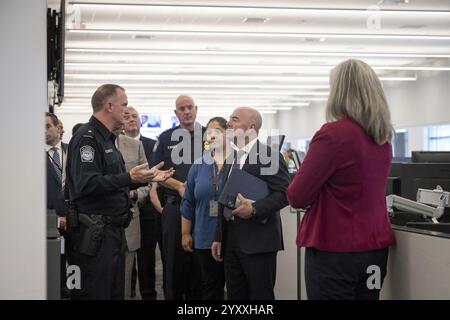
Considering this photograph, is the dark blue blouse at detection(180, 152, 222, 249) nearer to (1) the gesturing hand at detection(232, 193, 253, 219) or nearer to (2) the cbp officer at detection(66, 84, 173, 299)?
(1) the gesturing hand at detection(232, 193, 253, 219)

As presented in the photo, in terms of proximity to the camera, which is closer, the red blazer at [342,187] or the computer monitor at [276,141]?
the red blazer at [342,187]

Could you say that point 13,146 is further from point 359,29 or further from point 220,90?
point 220,90

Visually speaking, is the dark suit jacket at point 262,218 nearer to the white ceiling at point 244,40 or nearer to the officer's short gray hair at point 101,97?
the officer's short gray hair at point 101,97

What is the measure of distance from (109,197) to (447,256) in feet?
5.09

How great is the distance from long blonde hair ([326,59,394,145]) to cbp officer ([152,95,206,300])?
80.1 inches

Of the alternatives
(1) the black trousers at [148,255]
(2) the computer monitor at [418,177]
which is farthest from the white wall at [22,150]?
(1) the black trousers at [148,255]

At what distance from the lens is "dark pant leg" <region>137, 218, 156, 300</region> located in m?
5.05

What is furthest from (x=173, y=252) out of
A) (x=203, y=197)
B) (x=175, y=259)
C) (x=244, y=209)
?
(x=244, y=209)

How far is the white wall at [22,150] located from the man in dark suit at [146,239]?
3.04 meters

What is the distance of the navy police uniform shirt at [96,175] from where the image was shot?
9.38ft

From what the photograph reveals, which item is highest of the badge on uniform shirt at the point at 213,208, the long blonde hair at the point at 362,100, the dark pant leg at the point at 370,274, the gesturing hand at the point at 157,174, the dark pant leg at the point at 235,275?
the long blonde hair at the point at 362,100

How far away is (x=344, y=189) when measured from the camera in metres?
2.17

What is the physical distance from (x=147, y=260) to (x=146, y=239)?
19 cm

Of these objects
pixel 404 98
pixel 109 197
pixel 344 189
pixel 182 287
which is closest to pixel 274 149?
pixel 109 197
